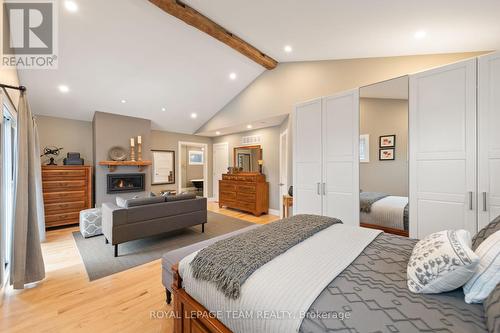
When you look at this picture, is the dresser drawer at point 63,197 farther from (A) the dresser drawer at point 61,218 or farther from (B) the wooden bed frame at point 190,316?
(B) the wooden bed frame at point 190,316

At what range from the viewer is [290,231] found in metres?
1.62

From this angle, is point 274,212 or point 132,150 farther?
point 274,212

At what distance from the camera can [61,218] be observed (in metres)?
4.01

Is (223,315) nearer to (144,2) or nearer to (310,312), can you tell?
(310,312)

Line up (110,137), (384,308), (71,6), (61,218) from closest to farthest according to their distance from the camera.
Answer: (384,308) → (71,6) → (61,218) → (110,137)

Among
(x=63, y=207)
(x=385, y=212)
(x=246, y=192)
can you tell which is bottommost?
(x=63, y=207)

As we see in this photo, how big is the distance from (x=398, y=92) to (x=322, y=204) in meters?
1.75

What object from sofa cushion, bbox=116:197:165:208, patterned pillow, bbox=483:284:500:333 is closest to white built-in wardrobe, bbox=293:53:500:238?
patterned pillow, bbox=483:284:500:333

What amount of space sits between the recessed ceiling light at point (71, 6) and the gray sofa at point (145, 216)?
8.43 ft

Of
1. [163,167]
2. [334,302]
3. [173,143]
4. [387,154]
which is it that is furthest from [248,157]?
[334,302]

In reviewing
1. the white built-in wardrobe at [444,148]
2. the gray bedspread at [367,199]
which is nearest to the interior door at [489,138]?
the white built-in wardrobe at [444,148]

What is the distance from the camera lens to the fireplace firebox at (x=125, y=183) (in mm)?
4805

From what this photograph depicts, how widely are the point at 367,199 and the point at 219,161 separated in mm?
4957

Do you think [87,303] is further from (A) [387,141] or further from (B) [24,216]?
(A) [387,141]
